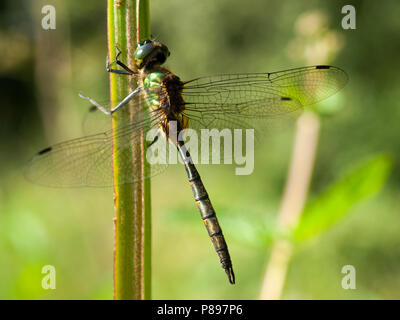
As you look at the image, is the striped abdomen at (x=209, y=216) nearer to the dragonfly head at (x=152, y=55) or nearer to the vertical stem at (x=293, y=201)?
the vertical stem at (x=293, y=201)

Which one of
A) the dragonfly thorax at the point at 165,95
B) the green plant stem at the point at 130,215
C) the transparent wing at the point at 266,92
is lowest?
the green plant stem at the point at 130,215

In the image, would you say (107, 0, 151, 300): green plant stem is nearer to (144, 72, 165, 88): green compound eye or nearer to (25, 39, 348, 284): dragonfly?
(25, 39, 348, 284): dragonfly

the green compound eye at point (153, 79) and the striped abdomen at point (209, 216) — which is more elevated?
the green compound eye at point (153, 79)

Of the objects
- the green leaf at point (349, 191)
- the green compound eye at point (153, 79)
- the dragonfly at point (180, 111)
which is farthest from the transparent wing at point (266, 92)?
the green leaf at point (349, 191)

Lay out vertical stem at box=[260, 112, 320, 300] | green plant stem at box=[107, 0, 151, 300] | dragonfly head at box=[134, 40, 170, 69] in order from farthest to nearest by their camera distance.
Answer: vertical stem at box=[260, 112, 320, 300]
dragonfly head at box=[134, 40, 170, 69]
green plant stem at box=[107, 0, 151, 300]

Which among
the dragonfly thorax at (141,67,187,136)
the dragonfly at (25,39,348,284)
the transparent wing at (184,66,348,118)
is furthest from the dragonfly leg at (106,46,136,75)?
the transparent wing at (184,66,348,118)

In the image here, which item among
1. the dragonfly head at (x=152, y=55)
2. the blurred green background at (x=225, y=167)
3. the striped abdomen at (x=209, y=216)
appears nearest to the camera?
the dragonfly head at (x=152, y=55)

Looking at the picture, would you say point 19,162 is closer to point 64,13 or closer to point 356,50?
point 64,13
